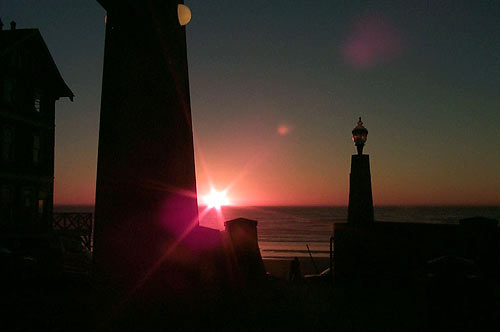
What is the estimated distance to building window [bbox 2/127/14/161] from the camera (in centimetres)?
1733

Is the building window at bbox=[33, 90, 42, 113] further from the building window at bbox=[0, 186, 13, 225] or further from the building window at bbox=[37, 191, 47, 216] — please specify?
the building window at bbox=[0, 186, 13, 225]

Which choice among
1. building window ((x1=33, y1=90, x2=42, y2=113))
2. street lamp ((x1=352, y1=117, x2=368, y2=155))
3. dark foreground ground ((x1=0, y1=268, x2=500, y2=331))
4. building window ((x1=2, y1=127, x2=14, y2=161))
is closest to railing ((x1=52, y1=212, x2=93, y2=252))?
building window ((x1=2, y1=127, x2=14, y2=161))

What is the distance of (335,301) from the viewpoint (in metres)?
7.54

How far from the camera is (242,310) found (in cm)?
616

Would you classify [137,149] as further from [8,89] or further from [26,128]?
[26,128]

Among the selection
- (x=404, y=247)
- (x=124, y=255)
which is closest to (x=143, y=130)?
(x=124, y=255)

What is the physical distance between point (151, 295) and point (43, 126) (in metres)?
19.5

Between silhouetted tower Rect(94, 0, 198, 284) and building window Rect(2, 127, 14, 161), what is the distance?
1720cm

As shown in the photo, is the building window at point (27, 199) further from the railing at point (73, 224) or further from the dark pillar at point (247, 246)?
the dark pillar at point (247, 246)

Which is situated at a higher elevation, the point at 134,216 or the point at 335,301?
the point at 134,216

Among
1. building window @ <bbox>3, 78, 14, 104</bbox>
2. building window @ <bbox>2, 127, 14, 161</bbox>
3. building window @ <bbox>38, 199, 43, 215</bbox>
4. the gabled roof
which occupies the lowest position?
building window @ <bbox>38, 199, 43, 215</bbox>

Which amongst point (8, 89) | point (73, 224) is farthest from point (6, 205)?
point (8, 89)

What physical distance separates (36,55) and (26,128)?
425cm

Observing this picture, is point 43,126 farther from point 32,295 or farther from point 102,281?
point 102,281
